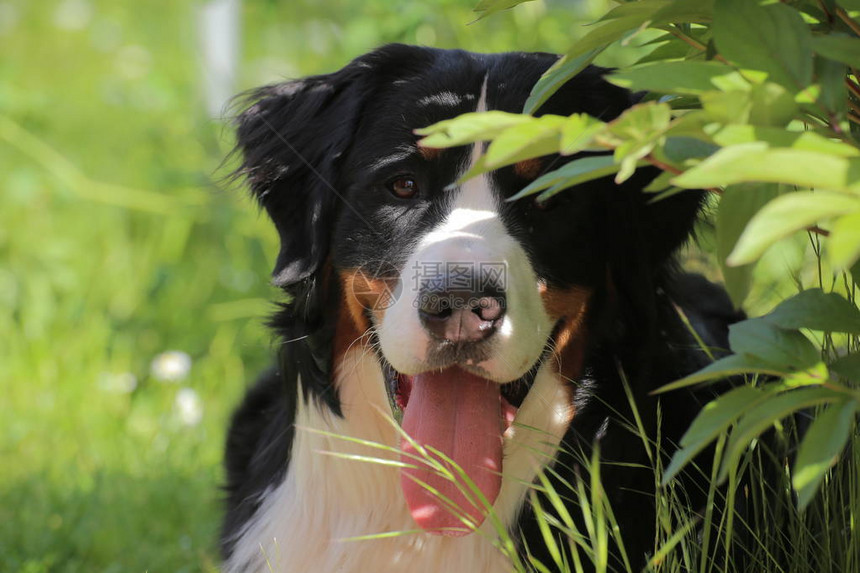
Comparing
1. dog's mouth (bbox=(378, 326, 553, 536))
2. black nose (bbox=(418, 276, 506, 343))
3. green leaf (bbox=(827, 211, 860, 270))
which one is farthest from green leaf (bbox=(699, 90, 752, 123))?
dog's mouth (bbox=(378, 326, 553, 536))

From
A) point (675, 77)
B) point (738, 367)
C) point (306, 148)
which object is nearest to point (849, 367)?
point (738, 367)

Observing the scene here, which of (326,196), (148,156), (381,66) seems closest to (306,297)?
(326,196)

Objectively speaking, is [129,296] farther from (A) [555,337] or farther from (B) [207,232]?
(A) [555,337]

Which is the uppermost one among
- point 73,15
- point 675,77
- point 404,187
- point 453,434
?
point 73,15

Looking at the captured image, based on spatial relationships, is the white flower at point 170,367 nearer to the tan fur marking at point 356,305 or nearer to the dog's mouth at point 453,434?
the tan fur marking at point 356,305

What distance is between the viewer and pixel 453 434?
2283mm

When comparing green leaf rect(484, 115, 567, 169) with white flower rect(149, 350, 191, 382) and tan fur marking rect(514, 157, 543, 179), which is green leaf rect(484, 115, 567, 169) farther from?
white flower rect(149, 350, 191, 382)

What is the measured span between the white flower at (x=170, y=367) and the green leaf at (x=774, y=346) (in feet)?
10.9

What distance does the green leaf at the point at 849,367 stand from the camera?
141cm

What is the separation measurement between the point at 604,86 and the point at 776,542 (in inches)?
44.7

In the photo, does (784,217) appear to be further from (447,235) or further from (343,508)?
(343,508)

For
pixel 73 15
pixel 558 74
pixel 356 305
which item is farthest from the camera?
pixel 73 15

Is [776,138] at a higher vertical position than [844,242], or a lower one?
higher

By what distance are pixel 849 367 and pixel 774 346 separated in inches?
7.1
